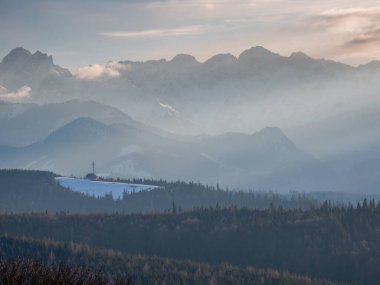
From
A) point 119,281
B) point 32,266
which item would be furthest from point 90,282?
point 32,266

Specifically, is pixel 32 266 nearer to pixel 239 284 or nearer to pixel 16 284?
pixel 16 284

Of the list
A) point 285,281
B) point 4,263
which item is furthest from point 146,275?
point 4,263

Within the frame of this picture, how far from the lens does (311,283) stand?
198 metres

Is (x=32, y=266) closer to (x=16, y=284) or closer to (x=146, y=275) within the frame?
(x=16, y=284)

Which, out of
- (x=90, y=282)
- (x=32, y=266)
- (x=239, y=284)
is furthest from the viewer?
(x=239, y=284)

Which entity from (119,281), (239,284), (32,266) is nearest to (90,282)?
(119,281)

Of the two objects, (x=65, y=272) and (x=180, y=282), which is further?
(x=180, y=282)

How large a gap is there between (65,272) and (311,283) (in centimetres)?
Answer: 16272

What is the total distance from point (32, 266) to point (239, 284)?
150m

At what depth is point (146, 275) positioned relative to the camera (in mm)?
195625

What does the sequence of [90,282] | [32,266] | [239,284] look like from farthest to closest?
[239,284], [32,266], [90,282]

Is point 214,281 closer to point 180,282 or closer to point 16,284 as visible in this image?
point 180,282

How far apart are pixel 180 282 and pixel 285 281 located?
77.5 feet

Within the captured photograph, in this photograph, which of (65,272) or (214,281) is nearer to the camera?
(65,272)
